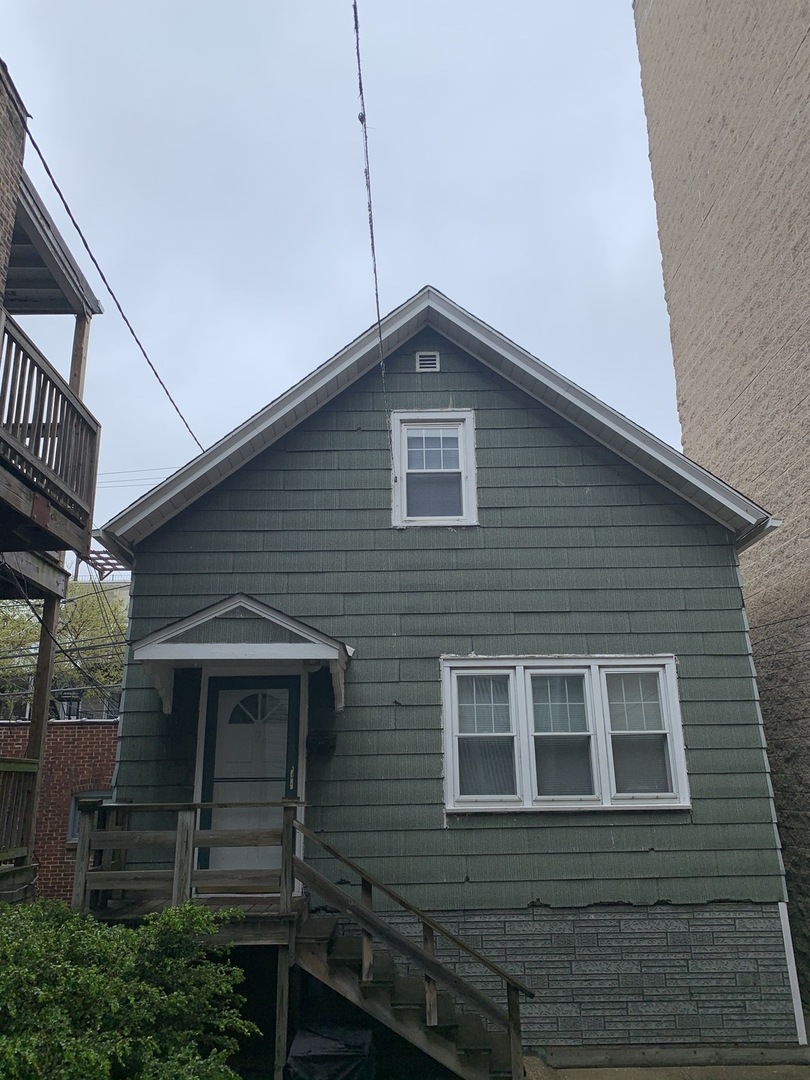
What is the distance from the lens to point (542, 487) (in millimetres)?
9367

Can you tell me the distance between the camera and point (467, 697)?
345 inches

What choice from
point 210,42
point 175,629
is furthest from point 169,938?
point 210,42

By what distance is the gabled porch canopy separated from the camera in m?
7.77

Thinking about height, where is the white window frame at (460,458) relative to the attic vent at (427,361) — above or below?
below

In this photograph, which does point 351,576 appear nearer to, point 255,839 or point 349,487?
point 349,487

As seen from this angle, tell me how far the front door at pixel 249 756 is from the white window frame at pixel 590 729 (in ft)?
5.02

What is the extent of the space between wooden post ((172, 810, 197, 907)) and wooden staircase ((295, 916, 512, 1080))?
3.25 ft

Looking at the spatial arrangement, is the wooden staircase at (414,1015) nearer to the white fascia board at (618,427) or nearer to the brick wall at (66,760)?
the white fascia board at (618,427)

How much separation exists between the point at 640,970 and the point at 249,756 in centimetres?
410

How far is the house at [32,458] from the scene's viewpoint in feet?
23.2

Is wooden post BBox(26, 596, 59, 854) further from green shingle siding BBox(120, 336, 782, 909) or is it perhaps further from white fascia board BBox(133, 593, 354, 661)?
white fascia board BBox(133, 593, 354, 661)

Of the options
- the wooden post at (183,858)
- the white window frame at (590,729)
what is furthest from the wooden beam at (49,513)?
the white window frame at (590,729)

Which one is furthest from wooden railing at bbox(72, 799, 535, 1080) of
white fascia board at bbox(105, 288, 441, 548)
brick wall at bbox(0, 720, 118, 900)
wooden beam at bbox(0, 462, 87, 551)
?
brick wall at bbox(0, 720, 118, 900)

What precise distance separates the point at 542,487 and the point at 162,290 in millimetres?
56849
